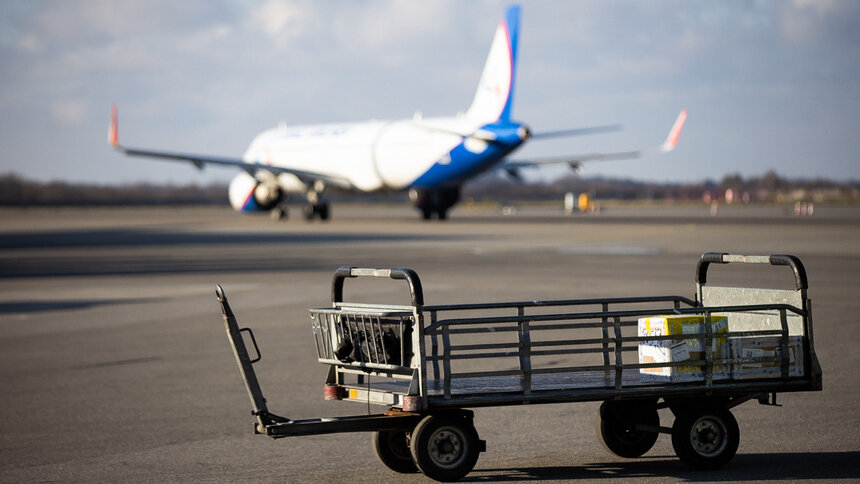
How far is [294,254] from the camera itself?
3334 cm

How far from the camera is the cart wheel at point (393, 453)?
7.34 metres

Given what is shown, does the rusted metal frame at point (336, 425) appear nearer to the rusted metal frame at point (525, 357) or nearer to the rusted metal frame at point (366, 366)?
the rusted metal frame at point (366, 366)

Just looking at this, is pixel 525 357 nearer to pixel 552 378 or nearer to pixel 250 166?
pixel 552 378

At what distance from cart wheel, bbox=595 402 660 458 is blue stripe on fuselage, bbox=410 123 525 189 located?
3972cm

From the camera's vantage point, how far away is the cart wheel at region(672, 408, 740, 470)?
7.23 m

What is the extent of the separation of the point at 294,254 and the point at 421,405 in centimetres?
2704

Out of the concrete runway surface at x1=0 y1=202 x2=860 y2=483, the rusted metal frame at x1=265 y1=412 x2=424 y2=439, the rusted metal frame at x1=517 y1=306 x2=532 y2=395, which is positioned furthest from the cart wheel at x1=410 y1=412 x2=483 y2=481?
the rusted metal frame at x1=517 y1=306 x2=532 y2=395

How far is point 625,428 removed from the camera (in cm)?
779

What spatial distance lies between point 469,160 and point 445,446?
42745 mm

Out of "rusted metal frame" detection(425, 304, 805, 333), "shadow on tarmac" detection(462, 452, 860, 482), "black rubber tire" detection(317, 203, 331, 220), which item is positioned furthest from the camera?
"black rubber tire" detection(317, 203, 331, 220)

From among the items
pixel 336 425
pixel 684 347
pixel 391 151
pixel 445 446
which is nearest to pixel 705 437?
pixel 684 347

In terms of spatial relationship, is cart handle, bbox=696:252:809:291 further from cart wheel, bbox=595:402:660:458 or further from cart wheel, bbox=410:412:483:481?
cart wheel, bbox=410:412:483:481

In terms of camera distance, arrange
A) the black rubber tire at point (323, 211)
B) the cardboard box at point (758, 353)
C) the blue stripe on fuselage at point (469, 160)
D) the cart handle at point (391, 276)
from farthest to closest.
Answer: the black rubber tire at point (323, 211), the blue stripe on fuselage at point (469, 160), the cardboard box at point (758, 353), the cart handle at point (391, 276)

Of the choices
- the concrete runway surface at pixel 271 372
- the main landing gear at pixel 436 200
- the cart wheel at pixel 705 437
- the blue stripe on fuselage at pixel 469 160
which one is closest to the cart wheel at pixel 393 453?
the concrete runway surface at pixel 271 372
